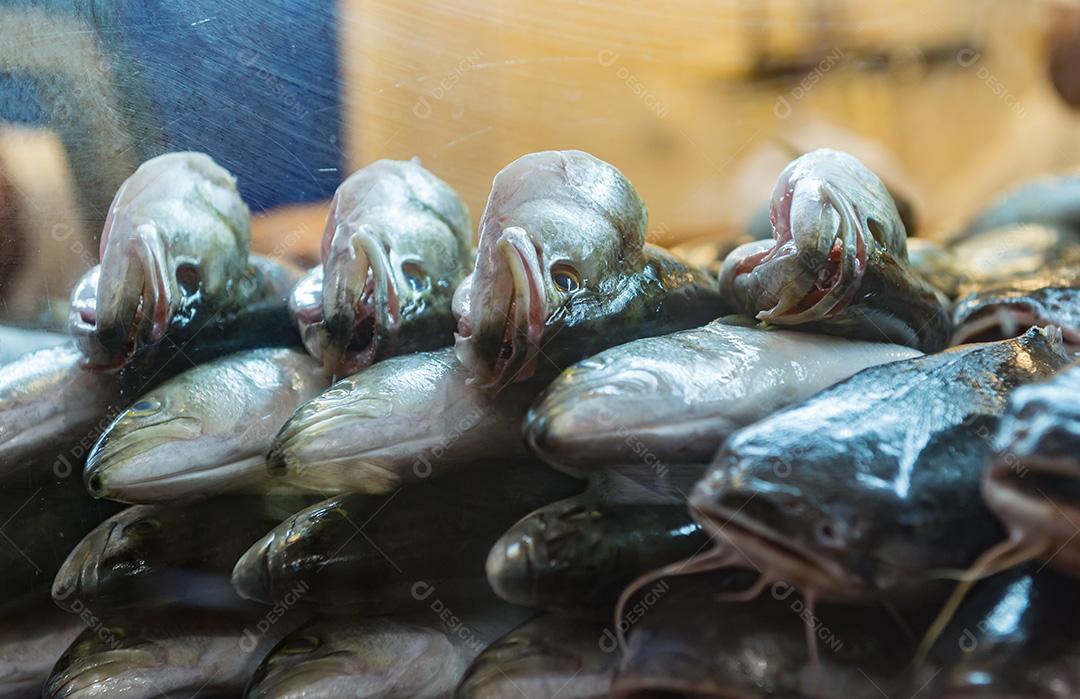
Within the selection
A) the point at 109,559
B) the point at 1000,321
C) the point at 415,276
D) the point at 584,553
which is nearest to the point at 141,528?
the point at 109,559

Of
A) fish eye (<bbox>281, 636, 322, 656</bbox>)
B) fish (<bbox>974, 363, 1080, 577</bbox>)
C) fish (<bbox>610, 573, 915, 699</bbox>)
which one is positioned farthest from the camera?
fish eye (<bbox>281, 636, 322, 656</bbox>)

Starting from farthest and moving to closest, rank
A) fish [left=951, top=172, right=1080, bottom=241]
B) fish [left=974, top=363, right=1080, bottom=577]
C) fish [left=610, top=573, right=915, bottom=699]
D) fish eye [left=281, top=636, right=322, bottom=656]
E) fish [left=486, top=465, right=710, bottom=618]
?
fish [left=951, top=172, right=1080, bottom=241]
fish eye [left=281, top=636, right=322, bottom=656]
fish [left=486, top=465, right=710, bottom=618]
fish [left=610, top=573, right=915, bottom=699]
fish [left=974, top=363, right=1080, bottom=577]

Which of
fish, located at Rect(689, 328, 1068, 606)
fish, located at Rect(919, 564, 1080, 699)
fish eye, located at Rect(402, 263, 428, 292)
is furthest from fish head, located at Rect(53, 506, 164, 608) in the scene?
fish, located at Rect(919, 564, 1080, 699)

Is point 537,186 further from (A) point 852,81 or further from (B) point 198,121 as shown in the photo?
(A) point 852,81

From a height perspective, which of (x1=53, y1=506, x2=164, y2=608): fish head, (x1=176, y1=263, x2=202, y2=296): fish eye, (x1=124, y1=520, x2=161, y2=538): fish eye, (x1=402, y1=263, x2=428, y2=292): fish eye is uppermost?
(x1=402, y1=263, x2=428, y2=292): fish eye

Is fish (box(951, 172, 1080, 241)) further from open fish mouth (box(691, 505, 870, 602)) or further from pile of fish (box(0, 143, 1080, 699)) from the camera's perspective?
open fish mouth (box(691, 505, 870, 602))

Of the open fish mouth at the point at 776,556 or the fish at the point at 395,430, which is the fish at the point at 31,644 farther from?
the open fish mouth at the point at 776,556

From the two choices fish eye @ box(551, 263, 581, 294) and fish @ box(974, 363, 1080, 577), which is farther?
fish eye @ box(551, 263, 581, 294)
